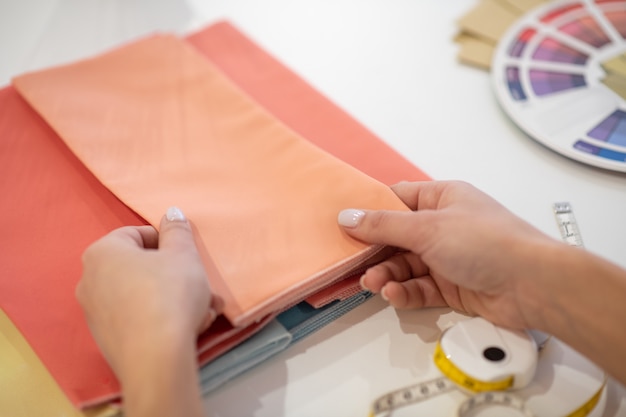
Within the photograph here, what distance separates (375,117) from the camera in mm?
1134

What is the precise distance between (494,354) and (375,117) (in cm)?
55

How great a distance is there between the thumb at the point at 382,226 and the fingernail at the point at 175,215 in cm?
22

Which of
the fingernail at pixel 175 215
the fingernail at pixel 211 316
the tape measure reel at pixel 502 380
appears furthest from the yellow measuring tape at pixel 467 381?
the fingernail at pixel 175 215

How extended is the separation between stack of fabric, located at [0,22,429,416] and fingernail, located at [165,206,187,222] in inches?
0.7

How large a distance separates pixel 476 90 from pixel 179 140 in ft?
1.95

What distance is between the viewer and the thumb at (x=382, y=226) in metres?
0.76

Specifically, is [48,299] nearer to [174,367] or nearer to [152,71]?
[174,367]

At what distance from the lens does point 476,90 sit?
3.89 ft

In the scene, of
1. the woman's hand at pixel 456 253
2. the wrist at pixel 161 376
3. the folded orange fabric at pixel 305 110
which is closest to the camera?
the wrist at pixel 161 376

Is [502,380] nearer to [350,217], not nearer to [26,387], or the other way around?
[350,217]

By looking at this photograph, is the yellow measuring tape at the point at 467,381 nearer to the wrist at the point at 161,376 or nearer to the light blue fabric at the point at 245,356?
the light blue fabric at the point at 245,356

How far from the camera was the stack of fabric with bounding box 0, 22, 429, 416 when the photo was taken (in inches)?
29.3

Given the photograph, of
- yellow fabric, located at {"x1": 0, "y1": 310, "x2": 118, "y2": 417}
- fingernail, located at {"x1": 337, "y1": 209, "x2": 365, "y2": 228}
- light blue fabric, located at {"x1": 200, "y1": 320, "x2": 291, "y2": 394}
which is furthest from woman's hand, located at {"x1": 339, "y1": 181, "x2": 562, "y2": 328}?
yellow fabric, located at {"x1": 0, "y1": 310, "x2": 118, "y2": 417}

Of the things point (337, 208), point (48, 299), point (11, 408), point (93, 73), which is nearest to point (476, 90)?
point (337, 208)
